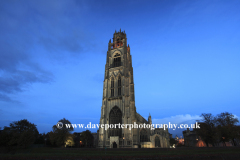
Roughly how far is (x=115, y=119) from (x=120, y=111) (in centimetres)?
336

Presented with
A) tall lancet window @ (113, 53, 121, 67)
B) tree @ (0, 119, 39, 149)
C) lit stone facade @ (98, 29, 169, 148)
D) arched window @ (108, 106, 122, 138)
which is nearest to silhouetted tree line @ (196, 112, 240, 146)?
lit stone facade @ (98, 29, 169, 148)

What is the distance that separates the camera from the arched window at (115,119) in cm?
5223

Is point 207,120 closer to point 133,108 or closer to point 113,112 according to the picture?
point 133,108

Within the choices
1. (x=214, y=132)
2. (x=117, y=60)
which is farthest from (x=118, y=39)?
(x=214, y=132)

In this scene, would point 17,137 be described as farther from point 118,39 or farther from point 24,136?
point 118,39

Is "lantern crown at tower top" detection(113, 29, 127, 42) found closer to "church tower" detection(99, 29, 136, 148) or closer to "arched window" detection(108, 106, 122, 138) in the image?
"church tower" detection(99, 29, 136, 148)

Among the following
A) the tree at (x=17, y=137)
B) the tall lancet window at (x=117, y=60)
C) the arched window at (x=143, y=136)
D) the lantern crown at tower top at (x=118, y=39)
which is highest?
the lantern crown at tower top at (x=118, y=39)

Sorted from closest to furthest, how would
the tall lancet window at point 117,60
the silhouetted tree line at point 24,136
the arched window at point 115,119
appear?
the silhouetted tree line at point 24,136, the arched window at point 115,119, the tall lancet window at point 117,60

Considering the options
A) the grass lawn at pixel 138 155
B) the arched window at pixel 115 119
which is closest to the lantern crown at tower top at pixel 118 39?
the arched window at pixel 115 119

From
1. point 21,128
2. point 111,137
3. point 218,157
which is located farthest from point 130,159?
point 21,128

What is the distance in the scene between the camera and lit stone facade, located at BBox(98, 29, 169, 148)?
5041 centimetres

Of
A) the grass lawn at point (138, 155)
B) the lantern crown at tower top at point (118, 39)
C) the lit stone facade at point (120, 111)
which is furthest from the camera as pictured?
the lantern crown at tower top at point (118, 39)

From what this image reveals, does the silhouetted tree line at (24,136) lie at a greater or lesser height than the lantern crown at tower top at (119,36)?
lesser

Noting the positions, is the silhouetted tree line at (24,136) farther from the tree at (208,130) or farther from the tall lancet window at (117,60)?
the tree at (208,130)
